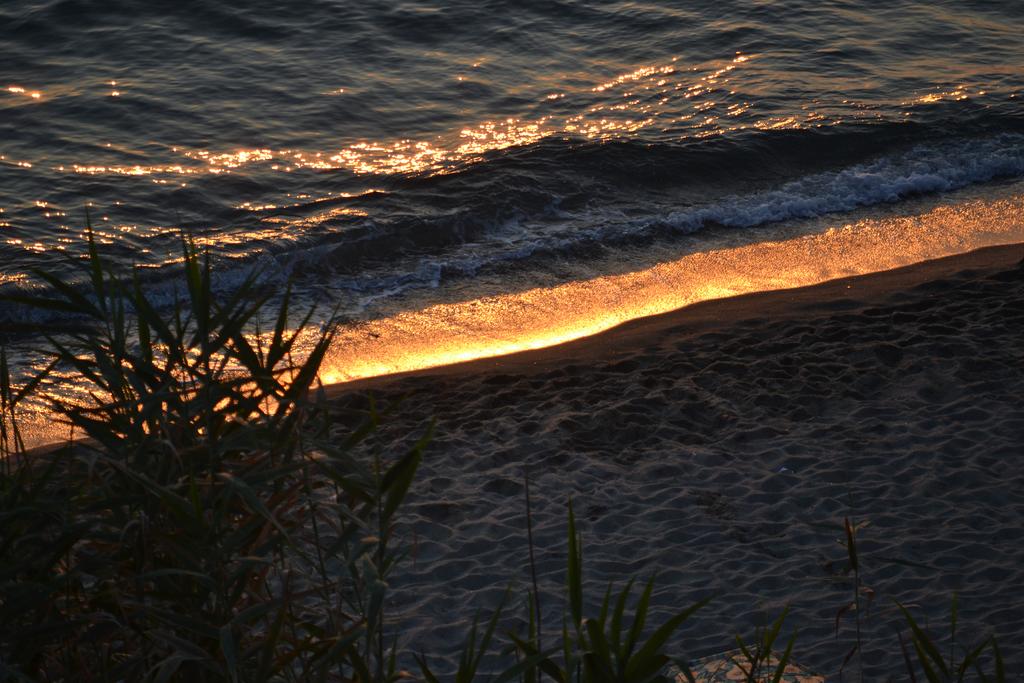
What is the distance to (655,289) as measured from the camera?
948cm

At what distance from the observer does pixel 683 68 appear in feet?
50.5

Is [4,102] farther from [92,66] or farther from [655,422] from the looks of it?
[655,422]

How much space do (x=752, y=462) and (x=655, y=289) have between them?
3189 mm

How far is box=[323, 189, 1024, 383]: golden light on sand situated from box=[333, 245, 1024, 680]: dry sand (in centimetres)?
29

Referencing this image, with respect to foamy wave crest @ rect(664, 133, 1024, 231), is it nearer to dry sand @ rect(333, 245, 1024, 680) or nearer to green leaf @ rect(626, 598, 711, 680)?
dry sand @ rect(333, 245, 1024, 680)

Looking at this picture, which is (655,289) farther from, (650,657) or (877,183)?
(650,657)

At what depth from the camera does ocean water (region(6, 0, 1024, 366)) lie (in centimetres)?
1065

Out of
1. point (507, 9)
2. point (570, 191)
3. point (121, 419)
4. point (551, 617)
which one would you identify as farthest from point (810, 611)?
point (507, 9)

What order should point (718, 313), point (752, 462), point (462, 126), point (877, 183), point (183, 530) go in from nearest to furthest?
point (183, 530), point (752, 462), point (718, 313), point (877, 183), point (462, 126)

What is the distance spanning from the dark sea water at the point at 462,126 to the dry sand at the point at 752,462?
A: 223cm

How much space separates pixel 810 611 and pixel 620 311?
4146mm

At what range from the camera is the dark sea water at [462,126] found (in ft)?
35.6

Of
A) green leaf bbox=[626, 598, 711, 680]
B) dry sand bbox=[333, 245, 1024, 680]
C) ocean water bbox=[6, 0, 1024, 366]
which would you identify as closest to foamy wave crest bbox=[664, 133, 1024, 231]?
ocean water bbox=[6, 0, 1024, 366]

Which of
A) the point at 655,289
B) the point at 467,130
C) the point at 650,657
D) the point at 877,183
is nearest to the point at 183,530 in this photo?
the point at 650,657
